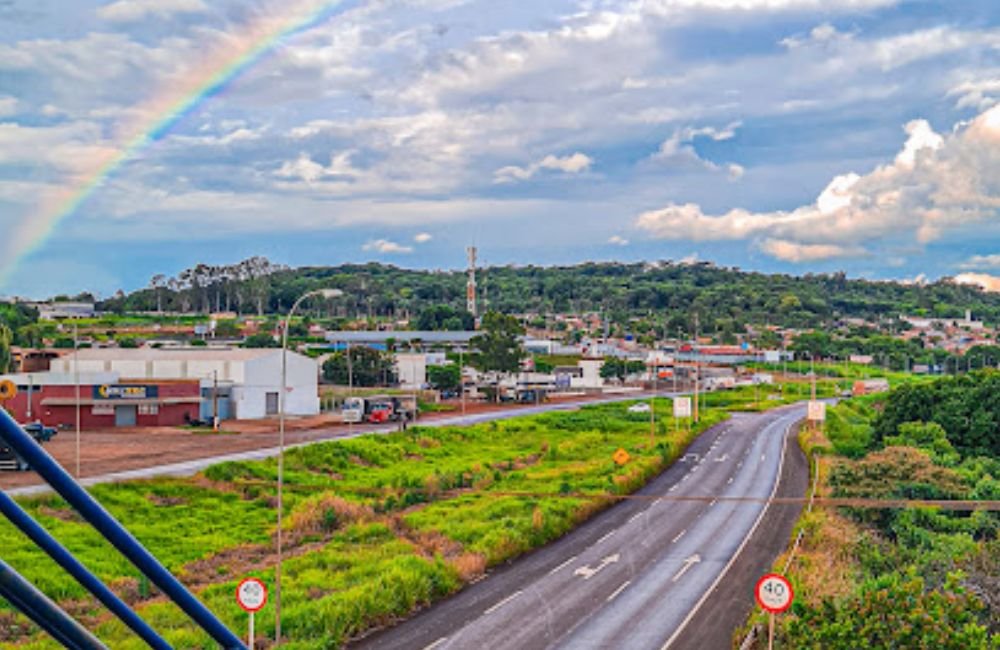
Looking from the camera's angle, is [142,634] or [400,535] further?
[400,535]

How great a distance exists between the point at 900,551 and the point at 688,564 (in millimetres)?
7477

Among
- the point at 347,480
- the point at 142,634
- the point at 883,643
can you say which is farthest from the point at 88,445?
the point at 142,634

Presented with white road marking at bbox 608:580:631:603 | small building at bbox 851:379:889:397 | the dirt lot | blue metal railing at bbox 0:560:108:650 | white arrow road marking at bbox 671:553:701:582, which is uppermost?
blue metal railing at bbox 0:560:108:650

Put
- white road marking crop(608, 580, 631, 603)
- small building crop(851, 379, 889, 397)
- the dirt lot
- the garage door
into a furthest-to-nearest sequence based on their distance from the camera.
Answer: small building crop(851, 379, 889, 397) → the garage door → the dirt lot → white road marking crop(608, 580, 631, 603)

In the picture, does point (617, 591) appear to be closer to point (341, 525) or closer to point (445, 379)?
point (341, 525)

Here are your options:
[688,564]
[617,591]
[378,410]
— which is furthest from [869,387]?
[617,591]

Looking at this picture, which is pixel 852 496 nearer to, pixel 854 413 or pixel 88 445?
pixel 88 445

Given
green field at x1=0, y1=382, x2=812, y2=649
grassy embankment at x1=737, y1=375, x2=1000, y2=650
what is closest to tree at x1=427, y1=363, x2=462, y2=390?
green field at x1=0, y1=382, x2=812, y2=649

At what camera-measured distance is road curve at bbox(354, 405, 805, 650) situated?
86.1 ft

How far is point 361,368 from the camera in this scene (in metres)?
110

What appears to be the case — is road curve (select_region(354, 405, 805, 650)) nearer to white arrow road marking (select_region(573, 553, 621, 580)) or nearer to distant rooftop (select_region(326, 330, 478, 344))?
white arrow road marking (select_region(573, 553, 621, 580))

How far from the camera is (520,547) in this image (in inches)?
1464

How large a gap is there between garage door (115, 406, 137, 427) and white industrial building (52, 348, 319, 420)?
635 centimetres

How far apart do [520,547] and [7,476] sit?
26.6 meters
